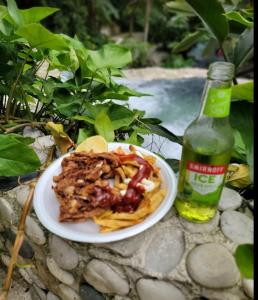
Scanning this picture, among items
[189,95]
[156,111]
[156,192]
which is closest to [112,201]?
[156,192]

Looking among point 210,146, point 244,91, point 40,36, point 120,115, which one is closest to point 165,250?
point 210,146

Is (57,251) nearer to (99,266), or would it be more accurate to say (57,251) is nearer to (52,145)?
(99,266)

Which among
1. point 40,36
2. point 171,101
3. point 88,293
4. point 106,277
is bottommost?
point 171,101

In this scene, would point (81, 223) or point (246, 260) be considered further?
point (81, 223)

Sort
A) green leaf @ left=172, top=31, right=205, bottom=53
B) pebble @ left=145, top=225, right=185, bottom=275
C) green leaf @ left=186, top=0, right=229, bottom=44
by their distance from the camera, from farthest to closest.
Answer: green leaf @ left=172, top=31, right=205, bottom=53
green leaf @ left=186, top=0, right=229, bottom=44
pebble @ left=145, top=225, right=185, bottom=275

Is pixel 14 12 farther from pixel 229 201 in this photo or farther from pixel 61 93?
pixel 229 201

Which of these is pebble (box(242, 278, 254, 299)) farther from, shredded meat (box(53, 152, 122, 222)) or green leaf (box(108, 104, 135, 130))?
green leaf (box(108, 104, 135, 130))

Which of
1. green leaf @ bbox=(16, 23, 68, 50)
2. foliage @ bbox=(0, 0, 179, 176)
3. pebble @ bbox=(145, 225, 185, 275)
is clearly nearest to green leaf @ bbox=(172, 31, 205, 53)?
foliage @ bbox=(0, 0, 179, 176)
